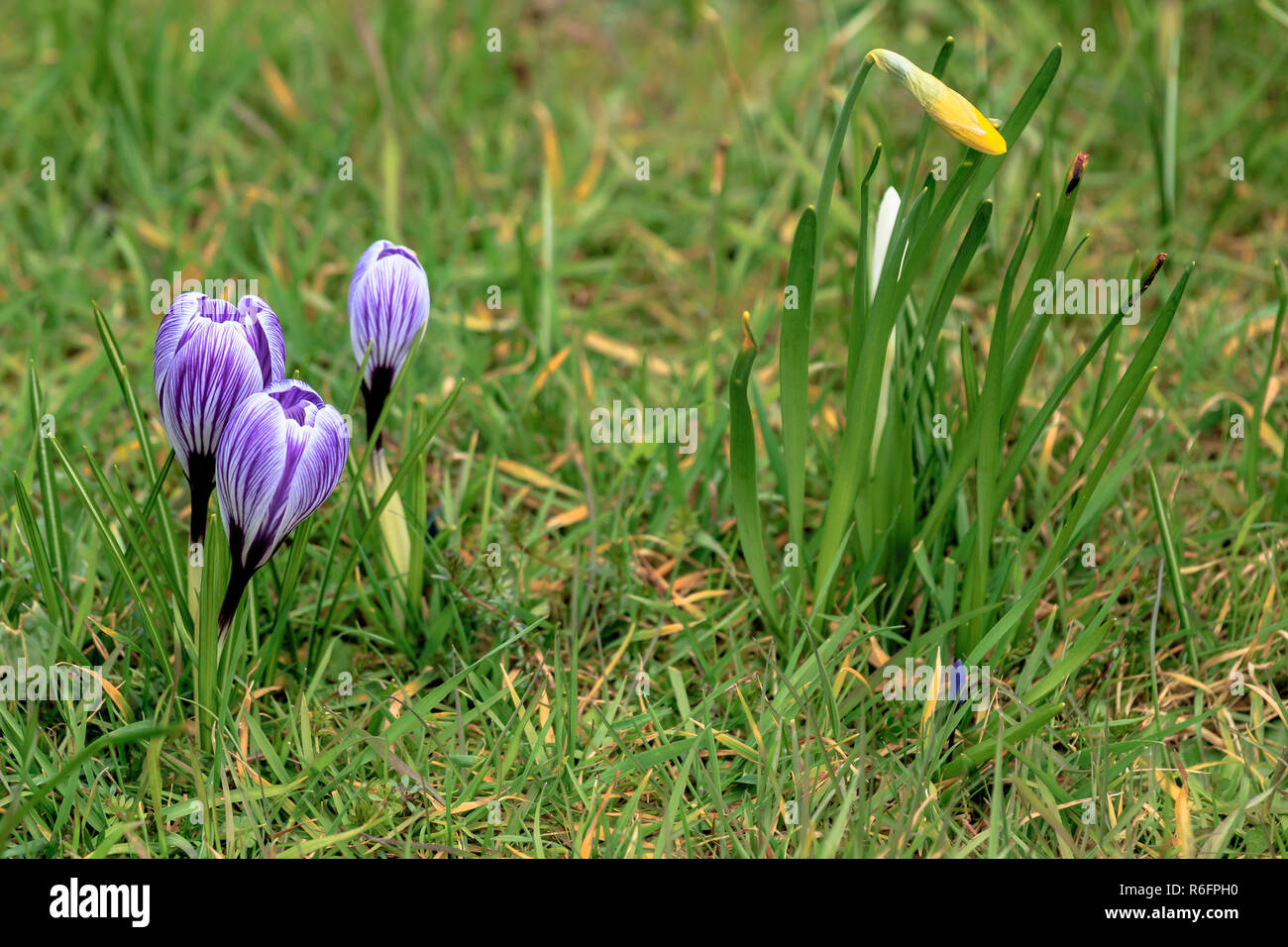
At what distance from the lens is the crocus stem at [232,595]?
1812 millimetres

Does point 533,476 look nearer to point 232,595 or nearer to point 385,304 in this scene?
point 385,304

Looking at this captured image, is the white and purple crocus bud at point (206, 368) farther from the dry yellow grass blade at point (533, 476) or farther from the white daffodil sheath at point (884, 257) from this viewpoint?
the white daffodil sheath at point (884, 257)

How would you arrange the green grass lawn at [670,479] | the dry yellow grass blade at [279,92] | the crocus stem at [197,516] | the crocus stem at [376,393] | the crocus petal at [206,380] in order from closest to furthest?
the crocus petal at [206,380], the crocus stem at [197,516], the green grass lawn at [670,479], the crocus stem at [376,393], the dry yellow grass blade at [279,92]

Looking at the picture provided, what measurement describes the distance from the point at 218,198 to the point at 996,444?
8.54 ft

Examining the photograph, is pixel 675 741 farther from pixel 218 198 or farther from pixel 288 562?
pixel 218 198

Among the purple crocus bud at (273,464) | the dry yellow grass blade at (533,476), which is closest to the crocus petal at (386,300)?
the purple crocus bud at (273,464)

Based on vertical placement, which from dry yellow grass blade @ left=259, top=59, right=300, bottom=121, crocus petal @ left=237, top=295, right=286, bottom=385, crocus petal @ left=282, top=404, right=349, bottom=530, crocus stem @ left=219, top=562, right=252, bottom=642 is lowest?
crocus stem @ left=219, top=562, right=252, bottom=642

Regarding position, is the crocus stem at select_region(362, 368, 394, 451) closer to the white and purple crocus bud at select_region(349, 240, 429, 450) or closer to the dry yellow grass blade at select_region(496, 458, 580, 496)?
the white and purple crocus bud at select_region(349, 240, 429, 450)

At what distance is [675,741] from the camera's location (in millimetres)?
1989

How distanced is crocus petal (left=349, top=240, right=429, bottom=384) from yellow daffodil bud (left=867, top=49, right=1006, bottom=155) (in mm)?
870

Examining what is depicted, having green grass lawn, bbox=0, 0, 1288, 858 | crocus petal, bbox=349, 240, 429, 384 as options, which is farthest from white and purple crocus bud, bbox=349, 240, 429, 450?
green grass lawn, bbox=0, 0, 1288, 858

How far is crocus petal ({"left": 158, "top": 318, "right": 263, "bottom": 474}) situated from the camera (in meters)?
1.66
